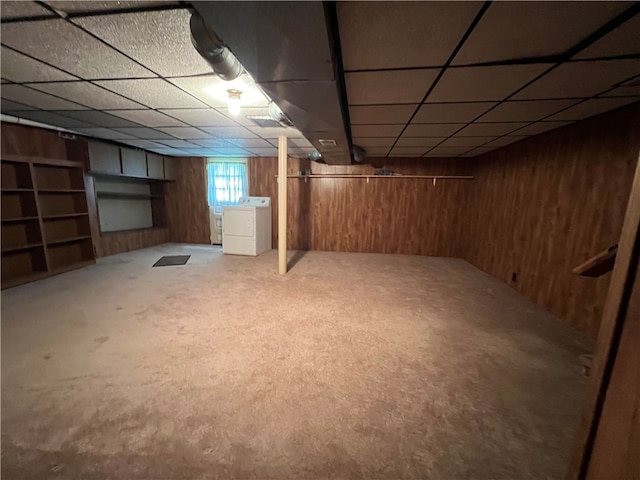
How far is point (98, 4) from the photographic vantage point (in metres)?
1.24

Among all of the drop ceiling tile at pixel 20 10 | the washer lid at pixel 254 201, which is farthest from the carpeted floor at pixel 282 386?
the washer lid at pixel 254 201

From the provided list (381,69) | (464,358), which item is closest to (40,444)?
(464,358)

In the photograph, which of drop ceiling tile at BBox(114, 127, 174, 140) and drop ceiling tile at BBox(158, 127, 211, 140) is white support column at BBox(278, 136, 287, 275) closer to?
drop ceiling tile at BBox(158, 127, 211, 140)

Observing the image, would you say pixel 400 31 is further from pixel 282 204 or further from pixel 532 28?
pixel 282 204

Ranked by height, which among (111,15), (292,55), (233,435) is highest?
(111,15)

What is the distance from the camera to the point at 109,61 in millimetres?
1775

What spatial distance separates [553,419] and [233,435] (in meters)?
1.77

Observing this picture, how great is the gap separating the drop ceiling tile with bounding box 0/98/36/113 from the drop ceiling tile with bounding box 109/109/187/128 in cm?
86

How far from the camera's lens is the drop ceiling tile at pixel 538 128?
8.96 ft

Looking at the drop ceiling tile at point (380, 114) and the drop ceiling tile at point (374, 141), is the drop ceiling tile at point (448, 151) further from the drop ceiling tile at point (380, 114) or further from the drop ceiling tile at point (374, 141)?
the drop ceiling tile at point (380, 114)

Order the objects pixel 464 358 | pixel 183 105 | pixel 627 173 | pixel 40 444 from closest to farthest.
A: pixel 40 444, pixel 464 358, pixel 627 173, pixel 183 105

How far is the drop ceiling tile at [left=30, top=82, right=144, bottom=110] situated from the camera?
7.30ft

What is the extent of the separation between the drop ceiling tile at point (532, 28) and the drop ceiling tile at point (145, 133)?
401cm

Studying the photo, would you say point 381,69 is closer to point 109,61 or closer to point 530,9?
point 530,9
